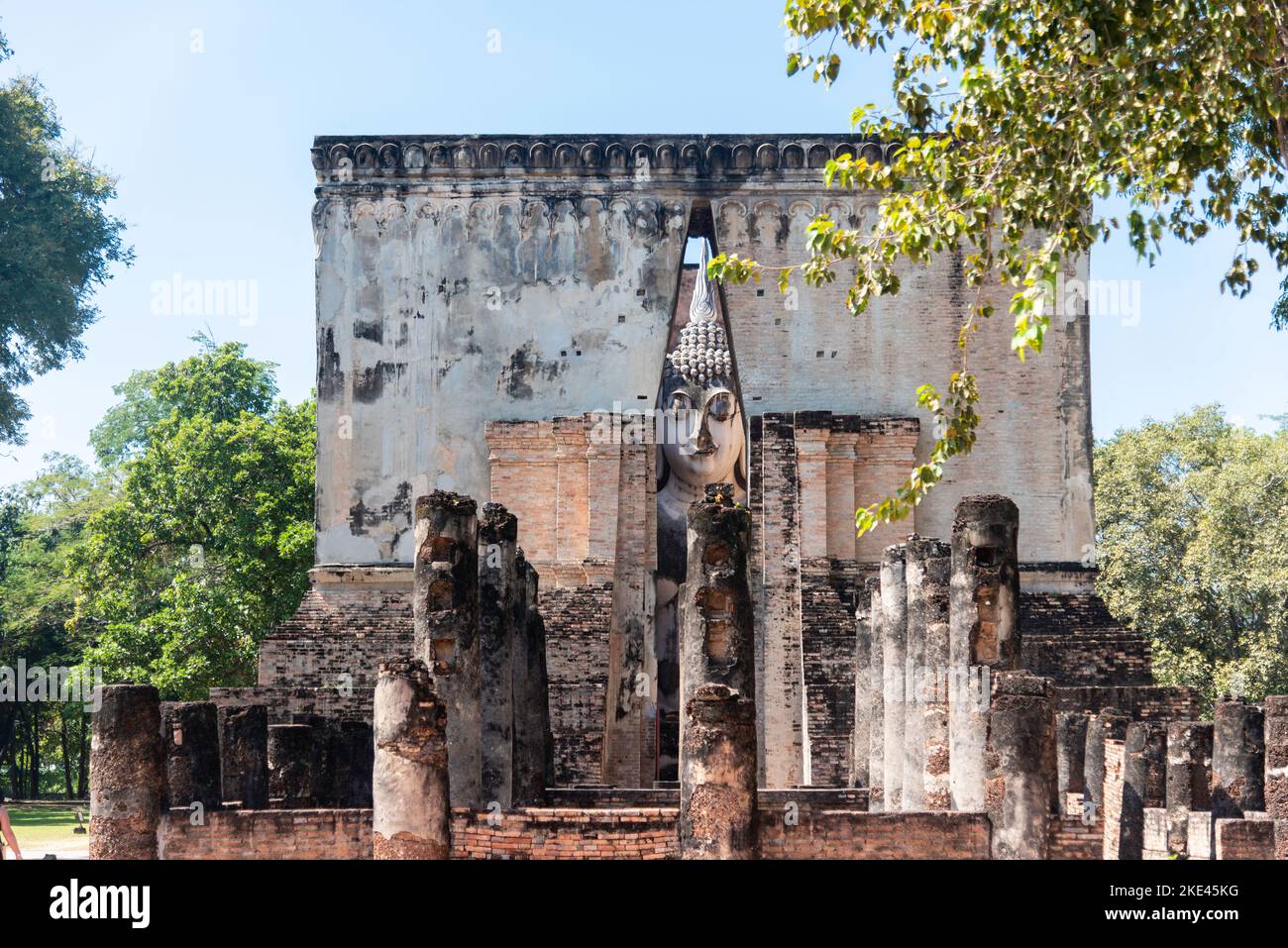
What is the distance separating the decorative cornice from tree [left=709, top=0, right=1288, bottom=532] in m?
7.97

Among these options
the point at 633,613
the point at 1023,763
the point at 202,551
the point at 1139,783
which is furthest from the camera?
the point at 202,551

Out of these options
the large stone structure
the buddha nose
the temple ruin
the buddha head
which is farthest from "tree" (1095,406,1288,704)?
the buddha nose

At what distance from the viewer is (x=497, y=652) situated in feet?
46.8

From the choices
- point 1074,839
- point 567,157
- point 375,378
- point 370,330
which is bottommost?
point 1074,839

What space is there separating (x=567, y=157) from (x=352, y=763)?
7387mm

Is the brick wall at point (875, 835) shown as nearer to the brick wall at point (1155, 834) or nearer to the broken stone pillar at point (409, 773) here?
the brick wall at point (1155, 834)

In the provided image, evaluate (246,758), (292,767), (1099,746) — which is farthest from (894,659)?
(246,758)

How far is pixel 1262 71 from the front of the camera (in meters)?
10.1

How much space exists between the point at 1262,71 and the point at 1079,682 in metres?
8.84

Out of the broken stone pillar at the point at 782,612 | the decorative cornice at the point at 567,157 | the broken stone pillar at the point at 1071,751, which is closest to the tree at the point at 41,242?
the decorative cornice at the point at 567,157

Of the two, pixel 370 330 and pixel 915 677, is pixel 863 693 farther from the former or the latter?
pixel 370 330
